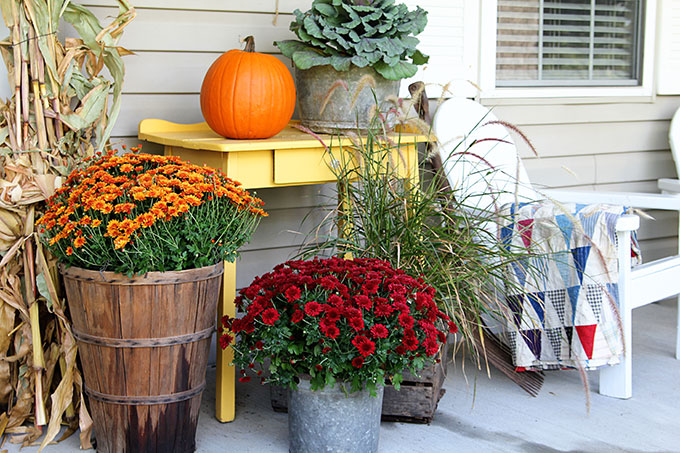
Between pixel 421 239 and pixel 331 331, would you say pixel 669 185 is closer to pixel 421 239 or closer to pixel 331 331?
pixel 421 239

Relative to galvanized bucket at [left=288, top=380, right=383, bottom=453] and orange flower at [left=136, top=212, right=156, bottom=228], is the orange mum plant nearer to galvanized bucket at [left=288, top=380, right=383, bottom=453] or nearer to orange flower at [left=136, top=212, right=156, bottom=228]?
orange flower at [left=136, top=212, right=156, bottom=228]

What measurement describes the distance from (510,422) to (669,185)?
5.90 feet

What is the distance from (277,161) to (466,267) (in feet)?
2.17

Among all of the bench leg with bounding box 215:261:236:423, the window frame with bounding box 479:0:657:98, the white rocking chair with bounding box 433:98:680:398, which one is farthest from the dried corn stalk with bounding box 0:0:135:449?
the window frame with bounding box 479:0:657:98

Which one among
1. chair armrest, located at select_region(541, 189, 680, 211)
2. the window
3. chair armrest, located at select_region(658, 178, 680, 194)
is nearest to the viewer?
chair armrest, located at select_region(541, 189, 680, 211)

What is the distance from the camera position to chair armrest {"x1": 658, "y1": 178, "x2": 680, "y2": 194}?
3.40 meters

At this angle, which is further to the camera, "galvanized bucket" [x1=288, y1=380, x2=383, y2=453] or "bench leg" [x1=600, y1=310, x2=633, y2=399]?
"bench leg" [x1=600, y1=310, x2=633, y2=399]

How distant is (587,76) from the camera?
11.4 feet

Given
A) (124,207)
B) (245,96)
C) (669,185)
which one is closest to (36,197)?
(124,207)

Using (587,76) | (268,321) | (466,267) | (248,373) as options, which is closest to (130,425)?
(268,321)

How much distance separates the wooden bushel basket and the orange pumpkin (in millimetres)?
525

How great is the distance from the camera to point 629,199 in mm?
2803

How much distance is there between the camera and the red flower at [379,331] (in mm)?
1726

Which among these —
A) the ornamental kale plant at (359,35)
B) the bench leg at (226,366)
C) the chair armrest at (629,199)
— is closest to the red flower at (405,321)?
the bench leg at (226,366)
